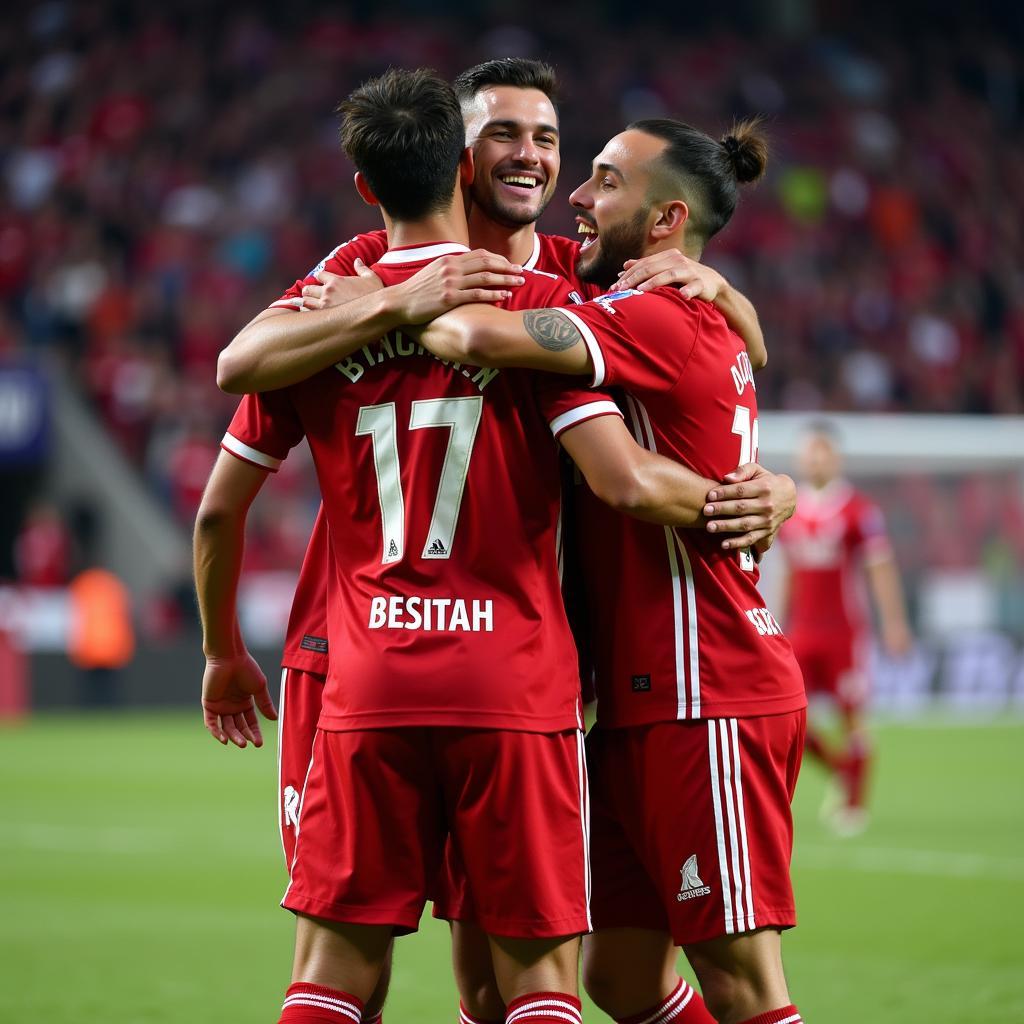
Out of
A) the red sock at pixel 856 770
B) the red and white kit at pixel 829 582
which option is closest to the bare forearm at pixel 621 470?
the red sock at pixel 856 770

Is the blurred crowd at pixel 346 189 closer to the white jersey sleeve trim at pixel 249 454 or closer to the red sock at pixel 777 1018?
the white jersey sleeve trim at pixel 249 454

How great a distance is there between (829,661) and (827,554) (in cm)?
68

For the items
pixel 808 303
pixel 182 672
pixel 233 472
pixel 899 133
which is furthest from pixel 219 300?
pixel 233 472

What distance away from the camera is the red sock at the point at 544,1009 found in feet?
10.7

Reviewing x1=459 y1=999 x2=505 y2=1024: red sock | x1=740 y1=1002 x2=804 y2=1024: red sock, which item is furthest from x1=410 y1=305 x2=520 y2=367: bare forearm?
x1=459 y1=999 x2=505 y2=1024: red sock

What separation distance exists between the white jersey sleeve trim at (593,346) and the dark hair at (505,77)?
3.36 ft

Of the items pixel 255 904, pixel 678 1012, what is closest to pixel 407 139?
pixel 678 1012

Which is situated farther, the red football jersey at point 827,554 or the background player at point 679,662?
the red football jersey at point 827,554

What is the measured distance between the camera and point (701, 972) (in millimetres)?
3600

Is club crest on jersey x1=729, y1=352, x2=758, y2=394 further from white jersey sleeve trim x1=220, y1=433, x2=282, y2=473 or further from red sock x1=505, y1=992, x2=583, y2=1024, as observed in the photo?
red sock x1=505, y1=992, x2=583, y2=1024

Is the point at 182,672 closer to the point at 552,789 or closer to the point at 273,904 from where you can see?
the point at 273,904

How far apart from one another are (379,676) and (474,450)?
18.5 inches

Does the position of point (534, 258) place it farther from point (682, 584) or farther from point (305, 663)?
point (305, 663)

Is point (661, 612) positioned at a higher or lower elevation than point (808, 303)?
lower
